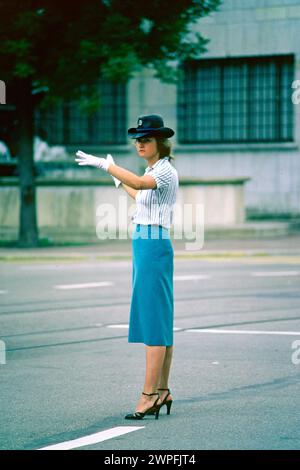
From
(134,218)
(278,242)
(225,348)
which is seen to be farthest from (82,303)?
(278,242)

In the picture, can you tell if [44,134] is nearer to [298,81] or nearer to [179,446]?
[298,81]

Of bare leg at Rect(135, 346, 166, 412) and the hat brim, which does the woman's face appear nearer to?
the hat brim

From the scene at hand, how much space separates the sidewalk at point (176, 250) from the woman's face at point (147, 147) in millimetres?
14231

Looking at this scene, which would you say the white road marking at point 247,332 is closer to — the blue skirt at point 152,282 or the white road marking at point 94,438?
the blue skirt at point 152,282

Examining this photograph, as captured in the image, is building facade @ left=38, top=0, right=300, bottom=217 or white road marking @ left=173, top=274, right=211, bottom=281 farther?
building facade @ left=38, top=0, right=300, bottom=217

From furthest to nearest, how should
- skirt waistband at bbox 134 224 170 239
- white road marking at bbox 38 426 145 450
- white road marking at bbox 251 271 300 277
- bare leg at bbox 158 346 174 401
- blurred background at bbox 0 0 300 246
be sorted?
blurred background at bbox 0 0 300 246 → white road marking at bbox 251 271 300 277 → bare leg at bbox 158 346 174 401 → skirt waistband at bbox 134 224 170 239 → white road marking at bbox 38 426 145 450

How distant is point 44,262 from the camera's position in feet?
69.8

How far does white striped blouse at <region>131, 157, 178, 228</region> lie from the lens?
7.22m

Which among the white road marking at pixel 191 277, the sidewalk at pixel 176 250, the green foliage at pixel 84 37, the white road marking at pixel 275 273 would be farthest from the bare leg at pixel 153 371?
the green foliage at pixel 84 37

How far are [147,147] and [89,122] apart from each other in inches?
1095

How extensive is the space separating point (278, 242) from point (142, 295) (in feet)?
59.0

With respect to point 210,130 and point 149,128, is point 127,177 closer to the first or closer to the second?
point 149,128

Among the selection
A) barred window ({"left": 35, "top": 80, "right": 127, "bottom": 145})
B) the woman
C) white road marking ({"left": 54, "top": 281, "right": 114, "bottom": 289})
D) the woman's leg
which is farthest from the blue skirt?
barred window ({"left": 35, "top": 80, "right": 127, "bottom": 145})

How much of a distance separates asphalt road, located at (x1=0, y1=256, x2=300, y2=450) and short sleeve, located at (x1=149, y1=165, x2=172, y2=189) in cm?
149
